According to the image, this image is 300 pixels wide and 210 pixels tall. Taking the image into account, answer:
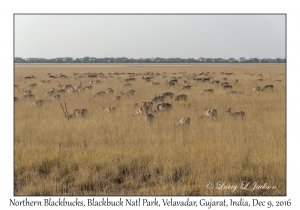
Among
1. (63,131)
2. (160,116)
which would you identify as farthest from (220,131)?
(63,131)

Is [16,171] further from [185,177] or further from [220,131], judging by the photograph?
[220,131]

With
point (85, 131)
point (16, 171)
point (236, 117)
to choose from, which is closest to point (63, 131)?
point (85, 131)

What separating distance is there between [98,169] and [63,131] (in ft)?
11.5

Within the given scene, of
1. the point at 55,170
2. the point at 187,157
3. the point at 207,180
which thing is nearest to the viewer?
the point at 207,180

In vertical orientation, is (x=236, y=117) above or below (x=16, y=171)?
above

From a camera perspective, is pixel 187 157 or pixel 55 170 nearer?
pixel 55 170

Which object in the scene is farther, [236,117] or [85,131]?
[236,117]

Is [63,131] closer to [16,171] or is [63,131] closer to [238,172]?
[16,171]

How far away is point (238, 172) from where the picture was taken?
609 cm

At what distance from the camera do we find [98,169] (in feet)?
21.2

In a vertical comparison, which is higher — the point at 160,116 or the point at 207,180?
the point at 160,116

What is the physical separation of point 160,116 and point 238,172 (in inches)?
233

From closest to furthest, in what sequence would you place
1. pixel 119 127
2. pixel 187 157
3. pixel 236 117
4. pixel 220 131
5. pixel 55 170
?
1. pixel 55 170
2. pixel 187 157
3. pixel 220 131
4. pixel 119 127
5. pixel 236 117

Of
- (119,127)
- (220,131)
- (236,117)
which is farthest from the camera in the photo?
(236,117)
